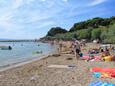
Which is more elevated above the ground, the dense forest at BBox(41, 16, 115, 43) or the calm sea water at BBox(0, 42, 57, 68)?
the dense forest at BBox(41, 16, 115, 43)

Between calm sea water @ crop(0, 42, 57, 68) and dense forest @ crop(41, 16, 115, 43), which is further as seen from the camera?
dense forest @ crop(41, 16, 115, 43)

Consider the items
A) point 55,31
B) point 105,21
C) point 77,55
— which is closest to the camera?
point 77,55

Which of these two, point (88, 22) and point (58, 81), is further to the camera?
point (88, 22)

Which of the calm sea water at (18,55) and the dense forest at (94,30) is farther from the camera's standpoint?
the dense forest at (94,30)

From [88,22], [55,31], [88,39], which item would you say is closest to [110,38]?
[88,39]

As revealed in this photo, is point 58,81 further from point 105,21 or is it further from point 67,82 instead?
point 105,21

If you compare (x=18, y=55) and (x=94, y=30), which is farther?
(x=94, y=30)

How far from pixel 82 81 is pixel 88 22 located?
136 metres

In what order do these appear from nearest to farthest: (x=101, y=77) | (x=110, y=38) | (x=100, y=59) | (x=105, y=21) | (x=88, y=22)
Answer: (x=101, y=77) < (x=100, y=59) < (x=110, y=38) < (x=105, y=21) < (x=88, y=22)

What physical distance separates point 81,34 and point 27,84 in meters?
109

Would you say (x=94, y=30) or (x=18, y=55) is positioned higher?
(x=94, y=30)

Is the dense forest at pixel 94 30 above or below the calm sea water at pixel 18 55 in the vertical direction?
above

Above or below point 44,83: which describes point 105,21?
above

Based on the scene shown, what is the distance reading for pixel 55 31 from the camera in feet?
634
